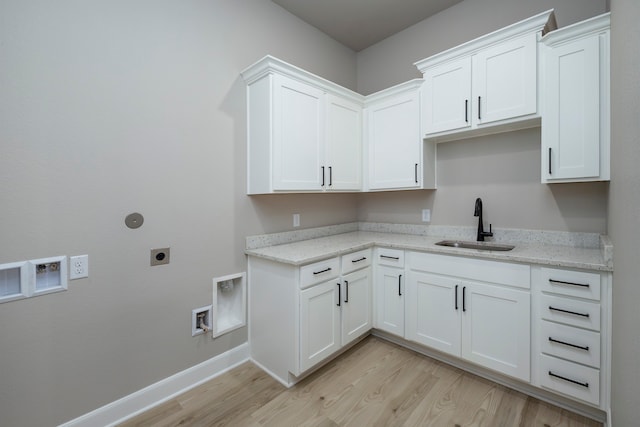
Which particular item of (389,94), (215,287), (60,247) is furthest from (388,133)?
(60,247)

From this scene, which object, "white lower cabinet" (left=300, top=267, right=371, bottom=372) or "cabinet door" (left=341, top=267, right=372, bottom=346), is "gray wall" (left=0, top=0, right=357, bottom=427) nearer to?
"white lower cabinet" (left=300, top=267, right=371, bottom=372)

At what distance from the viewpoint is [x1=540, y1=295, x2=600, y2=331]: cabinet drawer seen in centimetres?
161

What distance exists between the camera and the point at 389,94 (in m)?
2.75

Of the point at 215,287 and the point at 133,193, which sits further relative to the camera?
the point at 215,287

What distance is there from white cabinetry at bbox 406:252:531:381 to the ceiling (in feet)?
7.64

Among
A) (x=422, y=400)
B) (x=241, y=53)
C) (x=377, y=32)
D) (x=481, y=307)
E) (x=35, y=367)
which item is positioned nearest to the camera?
(x=35, y=367)

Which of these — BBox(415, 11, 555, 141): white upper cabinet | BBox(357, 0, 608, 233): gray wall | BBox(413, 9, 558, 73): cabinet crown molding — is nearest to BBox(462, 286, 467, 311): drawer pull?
BBox(357, 0, 608, 233): gray wall

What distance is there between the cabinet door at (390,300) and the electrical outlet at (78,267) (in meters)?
2.12

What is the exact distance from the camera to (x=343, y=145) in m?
2.73

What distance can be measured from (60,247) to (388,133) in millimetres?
2644

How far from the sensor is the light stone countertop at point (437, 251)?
1672 mm

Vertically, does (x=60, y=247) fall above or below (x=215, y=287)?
above

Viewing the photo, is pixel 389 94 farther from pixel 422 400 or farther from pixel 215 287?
pixel 422 400

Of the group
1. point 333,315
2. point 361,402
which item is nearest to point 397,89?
point 333,315
